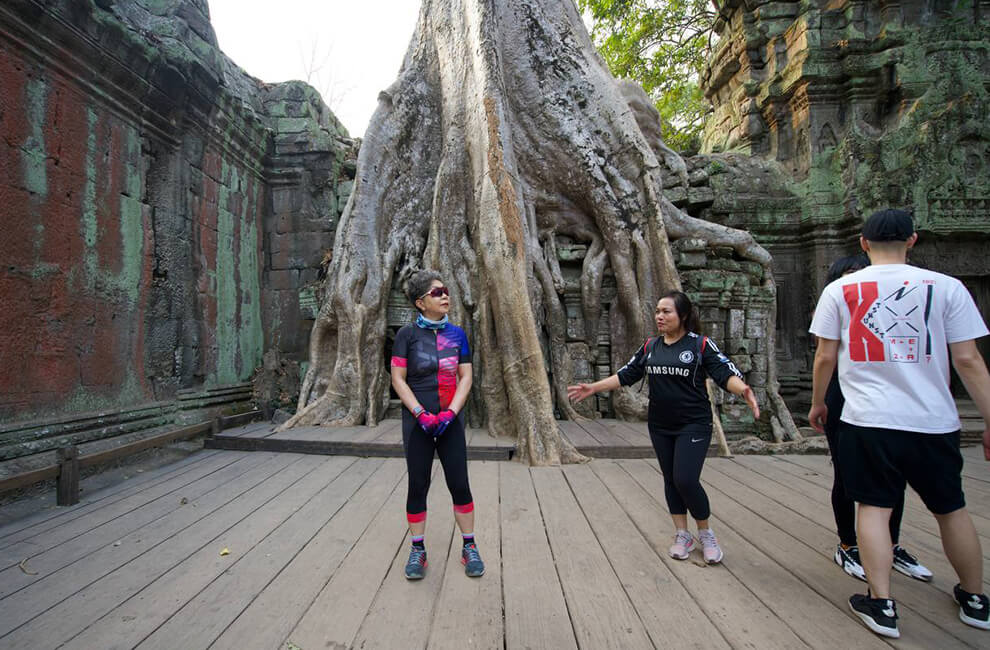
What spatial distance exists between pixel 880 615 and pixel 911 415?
0.62 meters

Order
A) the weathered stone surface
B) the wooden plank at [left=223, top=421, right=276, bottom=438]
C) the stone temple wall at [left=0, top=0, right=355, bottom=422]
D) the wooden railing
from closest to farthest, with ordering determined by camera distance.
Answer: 1. the wooden railing
2. the stone temple wall at [left=0, top=0, right=355, bottom=422]
3. the weathered stone surface
4. the wooden plank at [left=223, top=421, right=276, bottom=438]

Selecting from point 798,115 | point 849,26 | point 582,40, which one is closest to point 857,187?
point 798,115

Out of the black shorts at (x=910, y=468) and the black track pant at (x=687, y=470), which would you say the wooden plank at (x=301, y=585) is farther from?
the black shorts at (x=910, y=468)

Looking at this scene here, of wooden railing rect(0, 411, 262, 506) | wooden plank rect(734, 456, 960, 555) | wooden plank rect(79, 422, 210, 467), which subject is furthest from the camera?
wooden plank rect(79, 422, 210, 467)

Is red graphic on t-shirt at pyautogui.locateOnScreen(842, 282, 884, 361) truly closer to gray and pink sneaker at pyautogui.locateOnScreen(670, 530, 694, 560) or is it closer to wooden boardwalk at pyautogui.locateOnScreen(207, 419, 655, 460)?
gray and pink sneaker at pyautogui.locateOnScreen(670, 530, 694, 560)

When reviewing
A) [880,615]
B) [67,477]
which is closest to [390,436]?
[67,477]

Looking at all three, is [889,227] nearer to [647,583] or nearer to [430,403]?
[647,583]

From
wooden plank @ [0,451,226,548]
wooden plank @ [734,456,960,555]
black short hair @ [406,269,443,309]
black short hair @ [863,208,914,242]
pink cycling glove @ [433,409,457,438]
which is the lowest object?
wooden plank @ [0,451,226,548]

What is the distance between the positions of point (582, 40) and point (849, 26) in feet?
14.5

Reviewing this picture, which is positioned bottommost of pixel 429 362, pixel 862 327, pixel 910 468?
pixel 910 468

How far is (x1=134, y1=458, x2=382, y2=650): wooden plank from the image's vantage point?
1463mm

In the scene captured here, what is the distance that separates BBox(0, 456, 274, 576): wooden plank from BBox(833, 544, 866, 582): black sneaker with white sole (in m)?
3.10

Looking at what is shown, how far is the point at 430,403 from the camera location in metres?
1.90

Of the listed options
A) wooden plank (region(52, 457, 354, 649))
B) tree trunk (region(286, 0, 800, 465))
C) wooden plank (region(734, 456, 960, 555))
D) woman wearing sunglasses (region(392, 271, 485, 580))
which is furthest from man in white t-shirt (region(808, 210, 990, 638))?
tree trunk (region(286, 0, 800, 465))
